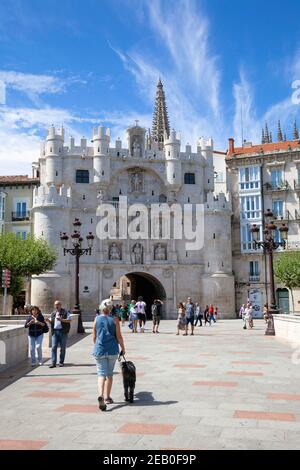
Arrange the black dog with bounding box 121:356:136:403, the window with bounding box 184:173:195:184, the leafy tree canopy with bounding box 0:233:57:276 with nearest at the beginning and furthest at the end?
the black dog with bounding box 121:356:136:403 < the leafy tree canopy with bounding box 0:233:57:276 < the window with bounding box 184:173:195:184

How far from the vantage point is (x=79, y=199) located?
49906 millimetres

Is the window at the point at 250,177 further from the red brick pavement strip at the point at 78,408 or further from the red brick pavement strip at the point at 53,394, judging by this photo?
the red brick pavement strip at the point at 78,408

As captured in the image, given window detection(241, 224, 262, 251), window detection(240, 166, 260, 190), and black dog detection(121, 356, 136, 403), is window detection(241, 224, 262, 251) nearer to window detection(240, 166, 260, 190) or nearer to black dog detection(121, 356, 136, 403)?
window detection(240, 166, 260, 190)

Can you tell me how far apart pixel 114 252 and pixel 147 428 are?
4366 cm

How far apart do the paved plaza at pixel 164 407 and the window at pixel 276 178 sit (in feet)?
129

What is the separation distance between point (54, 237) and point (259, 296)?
844 inches

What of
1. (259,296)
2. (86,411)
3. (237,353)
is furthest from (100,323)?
(259,296)

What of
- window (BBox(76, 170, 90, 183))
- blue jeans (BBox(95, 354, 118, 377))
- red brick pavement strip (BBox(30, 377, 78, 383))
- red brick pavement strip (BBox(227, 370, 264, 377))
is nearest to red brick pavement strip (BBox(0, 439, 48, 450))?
blue jeans (BBox(95, 354, 118, 377))

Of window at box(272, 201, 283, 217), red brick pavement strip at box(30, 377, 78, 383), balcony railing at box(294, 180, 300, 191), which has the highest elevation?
balcony railing at box(294, 180, 300, 191)

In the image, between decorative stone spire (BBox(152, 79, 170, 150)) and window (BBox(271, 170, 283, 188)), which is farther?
decorative stone spire (BBox(152, 79, 170, 150))

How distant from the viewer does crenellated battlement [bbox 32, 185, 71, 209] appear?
47688 mm

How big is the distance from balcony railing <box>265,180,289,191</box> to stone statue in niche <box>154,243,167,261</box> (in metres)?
12.6

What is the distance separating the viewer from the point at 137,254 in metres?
50.4

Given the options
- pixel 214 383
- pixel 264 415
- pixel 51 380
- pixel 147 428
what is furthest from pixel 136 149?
pixel 147 428
